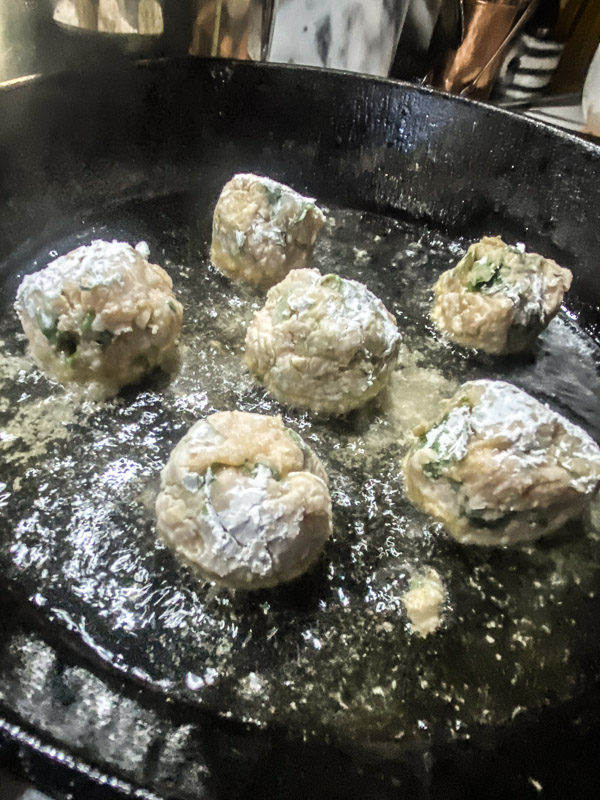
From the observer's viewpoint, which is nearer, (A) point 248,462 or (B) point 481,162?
(A) point 248,462

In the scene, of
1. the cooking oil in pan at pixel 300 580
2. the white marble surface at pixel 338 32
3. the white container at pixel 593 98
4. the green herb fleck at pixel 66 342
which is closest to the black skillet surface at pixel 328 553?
the cooking oil in pan at pixel 300 580

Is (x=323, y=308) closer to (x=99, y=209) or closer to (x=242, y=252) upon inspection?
(x=242, y=252)

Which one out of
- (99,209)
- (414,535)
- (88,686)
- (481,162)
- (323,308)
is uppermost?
(481,162)

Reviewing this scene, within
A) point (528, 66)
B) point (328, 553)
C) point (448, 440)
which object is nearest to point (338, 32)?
point (528, 66)

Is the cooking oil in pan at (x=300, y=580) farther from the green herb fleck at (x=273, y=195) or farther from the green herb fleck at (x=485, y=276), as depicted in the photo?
the green herb fleck at (x=273, y=195)

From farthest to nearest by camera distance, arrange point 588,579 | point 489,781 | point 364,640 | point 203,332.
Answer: point 203,332, point 588,579, point 364,640, point 489,781

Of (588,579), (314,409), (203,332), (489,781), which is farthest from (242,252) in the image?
(489,781)

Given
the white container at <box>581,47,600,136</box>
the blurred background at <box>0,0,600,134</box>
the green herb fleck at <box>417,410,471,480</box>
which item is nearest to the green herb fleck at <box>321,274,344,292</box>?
the green herb fleck at <box>417,410,471,480</box>
